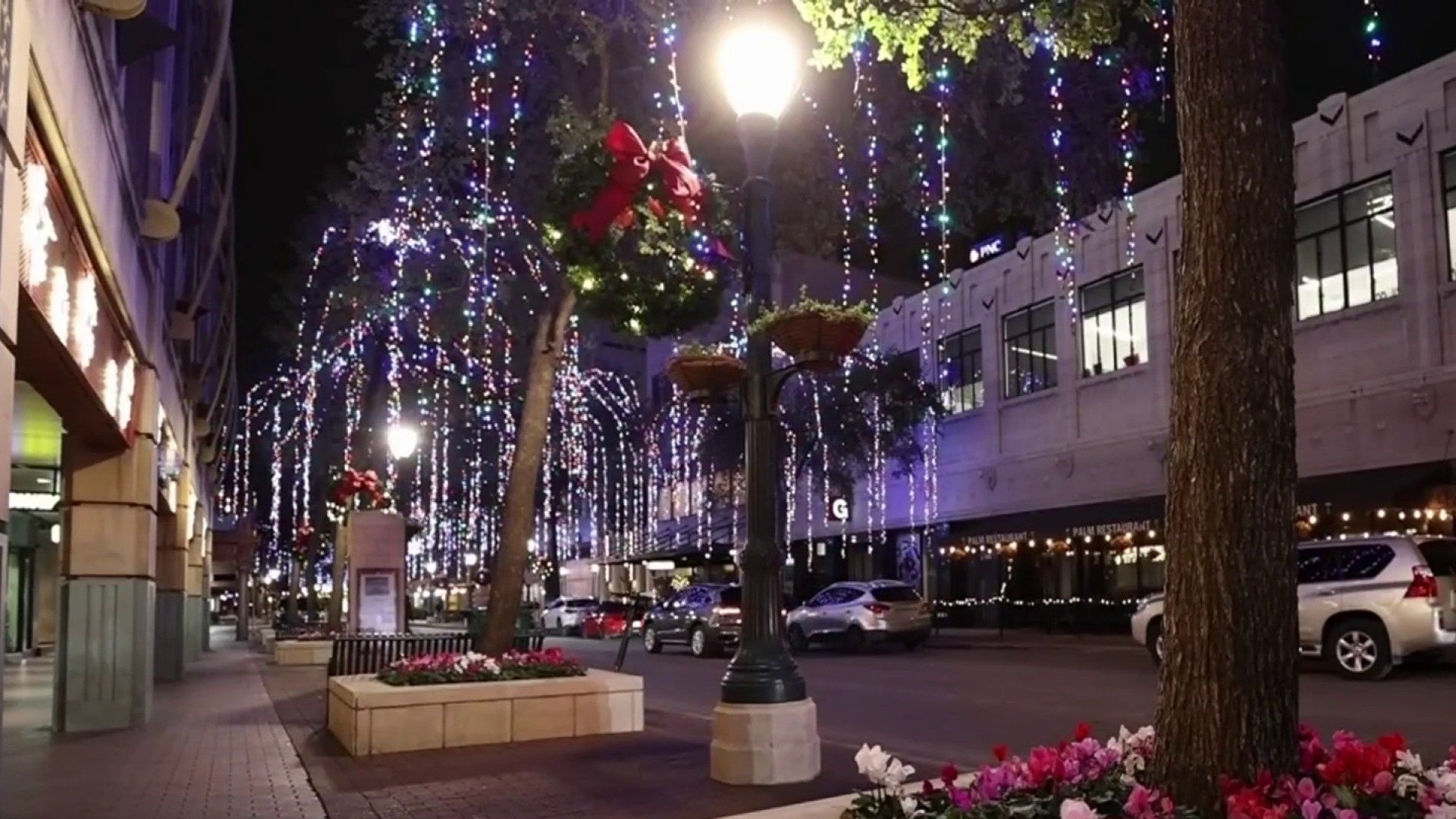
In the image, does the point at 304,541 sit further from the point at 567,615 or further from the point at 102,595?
the point at 102,595

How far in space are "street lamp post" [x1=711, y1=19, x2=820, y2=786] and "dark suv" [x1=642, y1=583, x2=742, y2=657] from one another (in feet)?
61.9

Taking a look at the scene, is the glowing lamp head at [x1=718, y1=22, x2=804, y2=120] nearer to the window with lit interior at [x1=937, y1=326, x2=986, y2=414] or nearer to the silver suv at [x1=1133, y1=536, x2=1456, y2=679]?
the silver suv at [x1=1133, y1=536, x2=1456, y2=679]

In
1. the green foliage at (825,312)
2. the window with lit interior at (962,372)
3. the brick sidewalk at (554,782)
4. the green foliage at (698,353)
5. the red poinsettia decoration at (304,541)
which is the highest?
the window with lit interior at (962,372)

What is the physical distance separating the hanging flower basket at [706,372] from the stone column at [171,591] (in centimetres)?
1470

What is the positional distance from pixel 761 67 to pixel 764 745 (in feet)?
14.7

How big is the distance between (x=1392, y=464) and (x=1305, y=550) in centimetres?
704

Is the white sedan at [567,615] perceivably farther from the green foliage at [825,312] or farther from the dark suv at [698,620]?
the green foliage at [825,312]

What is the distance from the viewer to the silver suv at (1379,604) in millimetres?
16406

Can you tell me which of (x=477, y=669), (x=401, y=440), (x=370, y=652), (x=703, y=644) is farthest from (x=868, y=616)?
(x=477, y=669)

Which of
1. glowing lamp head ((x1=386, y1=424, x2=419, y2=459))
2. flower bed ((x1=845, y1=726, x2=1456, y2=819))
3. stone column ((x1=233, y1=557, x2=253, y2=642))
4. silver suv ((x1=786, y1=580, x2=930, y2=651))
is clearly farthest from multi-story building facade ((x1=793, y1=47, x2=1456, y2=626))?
stone column ((x1=233, y1=557, x2=253, y2=642))

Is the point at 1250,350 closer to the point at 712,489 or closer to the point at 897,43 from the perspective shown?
the point at 897,43

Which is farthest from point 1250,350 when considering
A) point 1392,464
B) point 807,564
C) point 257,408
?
point 807,564

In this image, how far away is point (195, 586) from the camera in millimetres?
28641

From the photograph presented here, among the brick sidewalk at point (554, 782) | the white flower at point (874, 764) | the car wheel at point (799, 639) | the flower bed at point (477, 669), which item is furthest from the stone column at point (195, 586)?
the white flower at point (874, 764)
